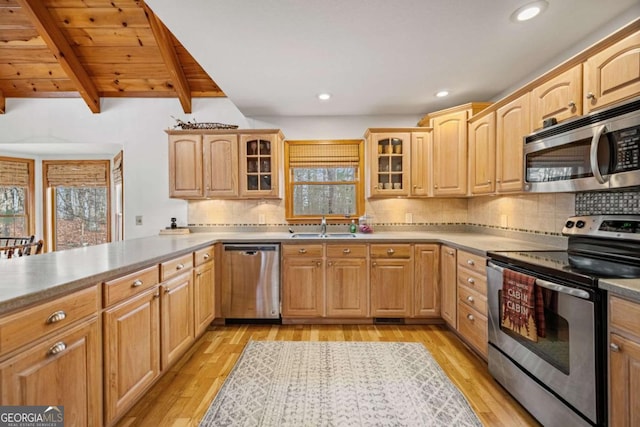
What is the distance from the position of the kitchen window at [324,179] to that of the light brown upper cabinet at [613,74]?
2.25 metres

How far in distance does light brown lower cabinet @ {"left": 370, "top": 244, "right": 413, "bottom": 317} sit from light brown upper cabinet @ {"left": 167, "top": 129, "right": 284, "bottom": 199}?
141 centimetres

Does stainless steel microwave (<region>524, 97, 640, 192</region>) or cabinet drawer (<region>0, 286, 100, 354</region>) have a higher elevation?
stainless steel microwave (<region>524, 97, 640, 192</region>)

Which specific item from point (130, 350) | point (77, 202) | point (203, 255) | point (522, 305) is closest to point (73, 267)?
point (130, 350)

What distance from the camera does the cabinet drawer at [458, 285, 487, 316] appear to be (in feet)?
7.15

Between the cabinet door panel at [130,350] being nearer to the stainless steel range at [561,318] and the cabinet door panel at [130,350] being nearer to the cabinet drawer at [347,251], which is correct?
the cabinet drawer at [347,251]

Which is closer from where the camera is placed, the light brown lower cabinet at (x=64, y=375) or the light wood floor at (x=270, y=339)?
the light brown lower cabinet at (x=64, y=375)

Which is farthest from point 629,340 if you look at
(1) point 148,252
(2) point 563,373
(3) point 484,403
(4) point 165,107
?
(4) point 165,107

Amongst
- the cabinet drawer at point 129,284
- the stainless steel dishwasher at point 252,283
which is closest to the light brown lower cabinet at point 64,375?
the cabinet drawer at point 129,284

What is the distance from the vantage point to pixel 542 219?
2.44 m

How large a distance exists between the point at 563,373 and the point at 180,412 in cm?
214

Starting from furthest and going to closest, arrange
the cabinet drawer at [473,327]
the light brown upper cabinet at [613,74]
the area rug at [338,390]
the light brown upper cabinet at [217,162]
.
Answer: the light brown upper cabinet at [217,162]
the cabinet drawer at [473,327]
the area rug at [338,390]
the light brown upper cabinet at [613,74]

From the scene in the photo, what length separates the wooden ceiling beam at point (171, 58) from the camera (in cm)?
276

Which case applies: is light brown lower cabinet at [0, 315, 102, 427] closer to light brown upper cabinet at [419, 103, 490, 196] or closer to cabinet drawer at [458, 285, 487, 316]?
cabinet drawer at [458, 285, 487, 316]

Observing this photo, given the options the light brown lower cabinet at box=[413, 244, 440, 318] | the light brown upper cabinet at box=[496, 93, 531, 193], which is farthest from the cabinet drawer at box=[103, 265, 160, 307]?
the light brown upper cabinet at box=[496, 93, 531, 193]
